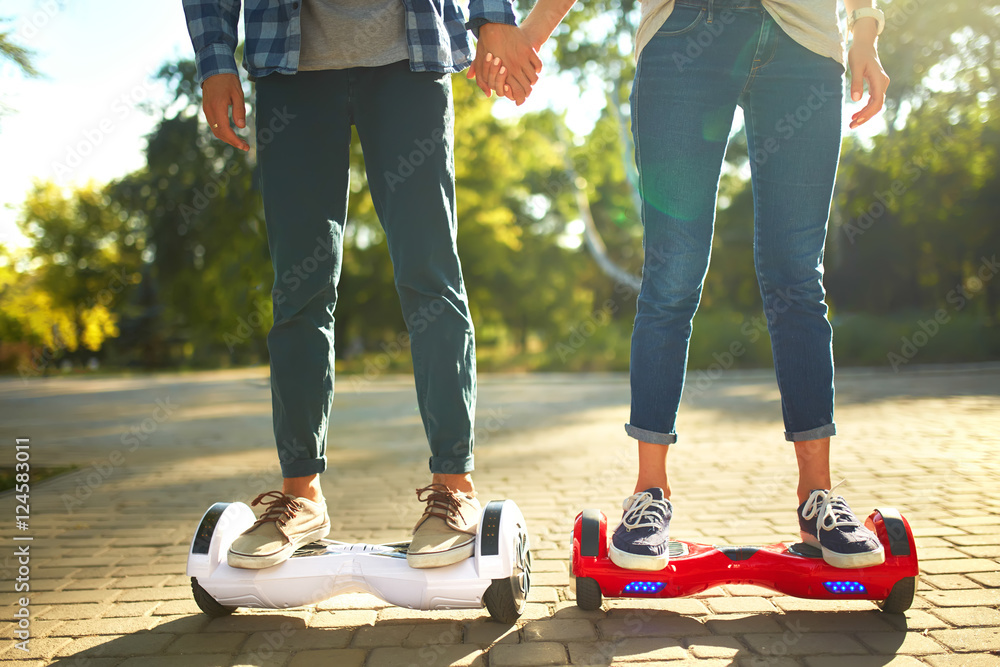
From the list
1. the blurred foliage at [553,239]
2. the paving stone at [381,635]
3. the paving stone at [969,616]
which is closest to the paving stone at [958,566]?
the paving stone at [969,616]

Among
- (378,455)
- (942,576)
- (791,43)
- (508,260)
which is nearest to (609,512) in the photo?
(942,576)

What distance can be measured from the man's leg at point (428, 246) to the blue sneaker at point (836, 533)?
36.2 inches

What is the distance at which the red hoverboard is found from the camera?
1826mm

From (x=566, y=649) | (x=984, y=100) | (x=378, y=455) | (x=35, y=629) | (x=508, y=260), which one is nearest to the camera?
(x=566, y=649)

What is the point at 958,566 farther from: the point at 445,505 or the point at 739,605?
the point at 445,505

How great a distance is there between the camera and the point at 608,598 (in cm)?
208

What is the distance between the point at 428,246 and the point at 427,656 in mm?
1062

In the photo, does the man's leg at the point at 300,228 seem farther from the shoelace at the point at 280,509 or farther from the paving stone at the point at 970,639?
the paving stone at the point at 970,639

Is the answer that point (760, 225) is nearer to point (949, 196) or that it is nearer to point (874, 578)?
point (874, 578)

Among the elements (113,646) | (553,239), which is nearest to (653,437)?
(113,646)

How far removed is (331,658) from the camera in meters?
1.71

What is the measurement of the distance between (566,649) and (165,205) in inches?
825

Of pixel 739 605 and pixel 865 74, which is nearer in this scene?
pixel 739 605

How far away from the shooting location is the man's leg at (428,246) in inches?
78.7
